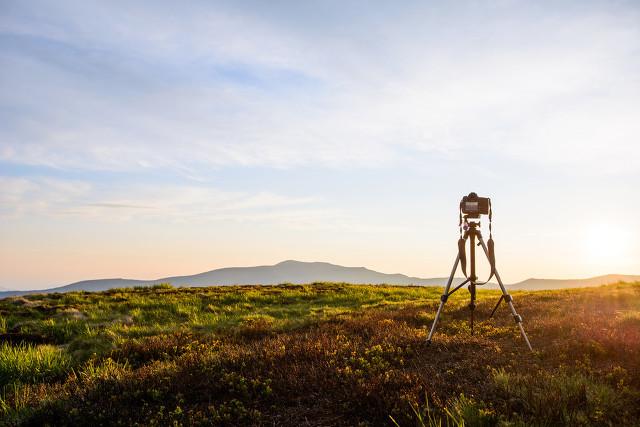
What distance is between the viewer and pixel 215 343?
10.6 meters

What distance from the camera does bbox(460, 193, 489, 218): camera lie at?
929 centimetres

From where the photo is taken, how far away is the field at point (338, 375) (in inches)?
226

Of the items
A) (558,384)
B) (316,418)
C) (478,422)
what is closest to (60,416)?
(316,418)

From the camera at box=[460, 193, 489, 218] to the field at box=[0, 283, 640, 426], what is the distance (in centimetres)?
290

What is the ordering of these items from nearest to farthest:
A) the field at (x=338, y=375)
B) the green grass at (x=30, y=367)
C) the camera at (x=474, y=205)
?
the field at (x=338, y=375), the green grass at (x=30, y=367), the camera at (x=474, y=205)

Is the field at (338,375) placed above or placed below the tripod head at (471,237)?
below

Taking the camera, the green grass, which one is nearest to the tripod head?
the camera

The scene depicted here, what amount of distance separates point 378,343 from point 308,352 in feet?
6.09

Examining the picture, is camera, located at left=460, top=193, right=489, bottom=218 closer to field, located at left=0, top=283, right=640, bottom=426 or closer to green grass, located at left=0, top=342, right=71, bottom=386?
field, located at left=0, top=283, right=640, bottom=426

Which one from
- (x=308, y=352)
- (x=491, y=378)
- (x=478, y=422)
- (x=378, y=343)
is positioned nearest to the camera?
(x=478, y=422)

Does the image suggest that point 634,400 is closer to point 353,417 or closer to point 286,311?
point 353,417

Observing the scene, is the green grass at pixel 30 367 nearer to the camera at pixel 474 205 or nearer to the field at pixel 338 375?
the field at pixel 338 375

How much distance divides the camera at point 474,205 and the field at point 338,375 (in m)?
2.90

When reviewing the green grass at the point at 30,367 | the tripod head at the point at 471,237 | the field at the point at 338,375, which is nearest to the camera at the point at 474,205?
the tripod head at the point at 471,237
